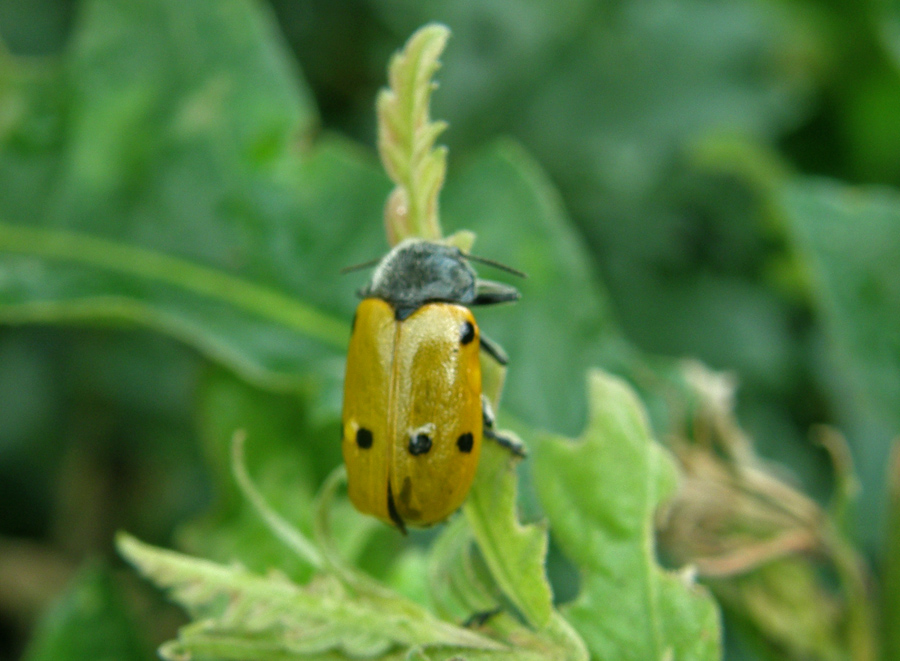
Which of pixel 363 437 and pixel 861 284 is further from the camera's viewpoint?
pixel 861 284

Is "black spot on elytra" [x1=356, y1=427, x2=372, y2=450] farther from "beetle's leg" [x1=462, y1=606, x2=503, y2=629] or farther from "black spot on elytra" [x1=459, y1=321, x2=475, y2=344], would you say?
"beetle's leg" [x1=462, y1=606, x2=503, y2=629]

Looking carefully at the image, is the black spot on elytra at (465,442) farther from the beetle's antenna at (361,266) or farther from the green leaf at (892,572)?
the green leaf at (892,572)

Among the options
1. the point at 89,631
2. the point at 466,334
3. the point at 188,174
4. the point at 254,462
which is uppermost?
the point at 188,174

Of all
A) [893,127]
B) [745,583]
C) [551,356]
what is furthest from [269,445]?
[893,127]

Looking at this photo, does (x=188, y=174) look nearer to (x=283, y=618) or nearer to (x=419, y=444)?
(x=419, y=444)

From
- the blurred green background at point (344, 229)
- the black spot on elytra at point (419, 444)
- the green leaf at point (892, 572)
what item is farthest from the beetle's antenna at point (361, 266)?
the green leaf at point (892, 572)

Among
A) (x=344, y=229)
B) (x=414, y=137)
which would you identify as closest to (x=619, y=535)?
(x=414, y=137)
